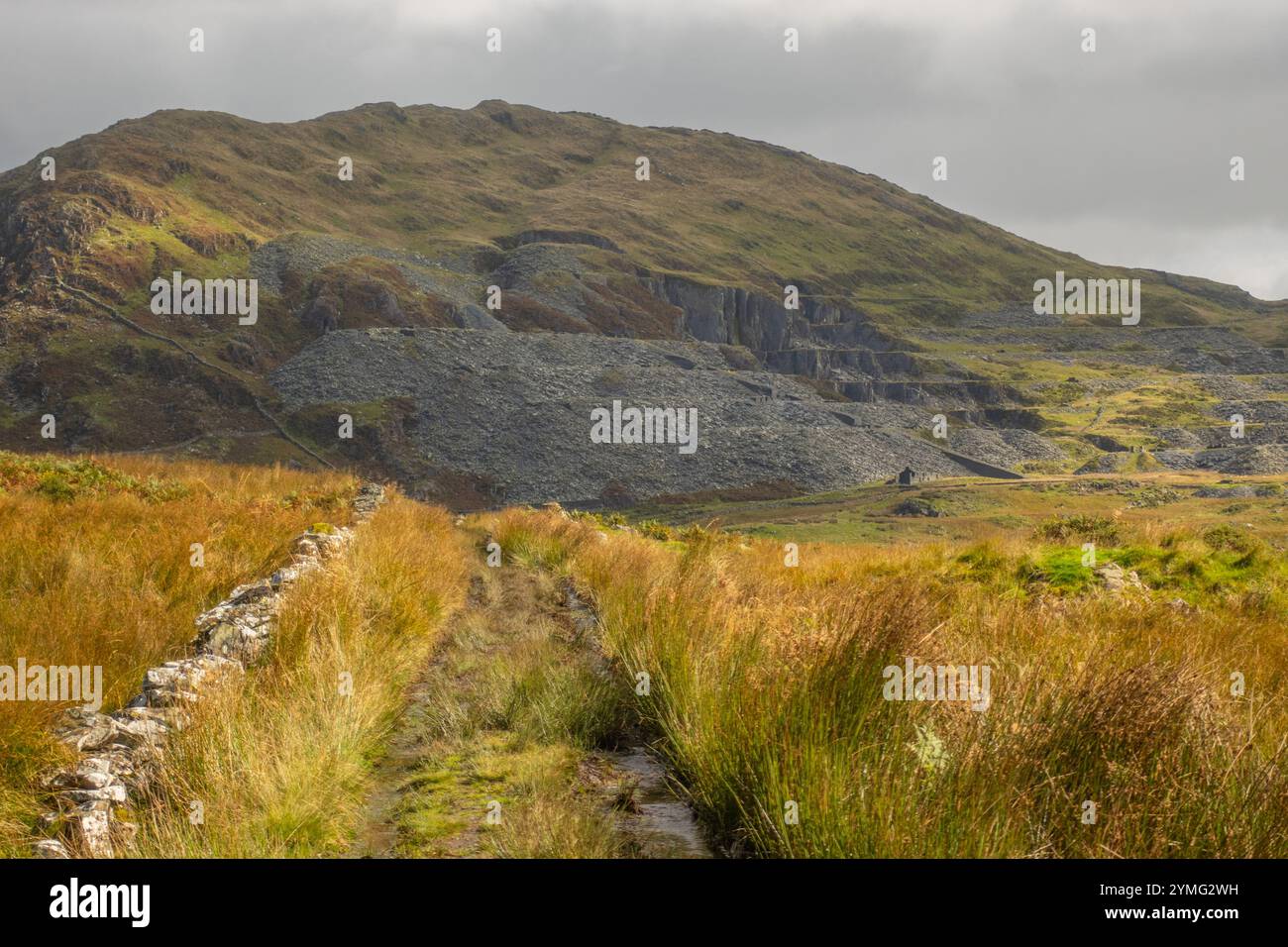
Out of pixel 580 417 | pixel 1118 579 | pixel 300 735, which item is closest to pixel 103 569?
pixel 300 735

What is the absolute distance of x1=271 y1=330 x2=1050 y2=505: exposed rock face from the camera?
6494 cm

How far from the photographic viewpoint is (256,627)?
6660 mm

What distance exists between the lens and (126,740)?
447 centimetres

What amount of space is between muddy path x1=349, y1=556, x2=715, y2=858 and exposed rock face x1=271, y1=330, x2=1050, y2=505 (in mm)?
52456

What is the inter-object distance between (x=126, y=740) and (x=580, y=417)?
66.3 m

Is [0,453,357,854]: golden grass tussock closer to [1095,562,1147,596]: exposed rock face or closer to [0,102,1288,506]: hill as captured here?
[1095,562,1147,596]: exposed rock face

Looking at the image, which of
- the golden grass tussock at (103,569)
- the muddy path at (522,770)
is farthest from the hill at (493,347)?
the muddy path at (522,770)

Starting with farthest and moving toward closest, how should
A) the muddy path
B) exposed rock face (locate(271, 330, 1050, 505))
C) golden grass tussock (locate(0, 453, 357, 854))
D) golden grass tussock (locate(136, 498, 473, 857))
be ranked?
exposed rock face (locate(271, 330, 1050, 505)), golden grass tussock (locate(0, 453, 357, 854)), the muddy path, golden grass tussock (locate(136, 498, 473, 857))

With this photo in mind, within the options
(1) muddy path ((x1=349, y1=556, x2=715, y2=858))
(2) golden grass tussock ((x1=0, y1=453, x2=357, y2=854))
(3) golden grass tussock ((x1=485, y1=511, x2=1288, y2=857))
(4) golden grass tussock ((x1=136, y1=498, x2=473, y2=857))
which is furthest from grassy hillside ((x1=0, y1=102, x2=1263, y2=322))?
(3) golden grass tussock ((x1=485, y1=511, x2=1288, y2=857))

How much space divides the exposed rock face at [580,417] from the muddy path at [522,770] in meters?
52.5

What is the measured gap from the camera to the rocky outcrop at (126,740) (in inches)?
144

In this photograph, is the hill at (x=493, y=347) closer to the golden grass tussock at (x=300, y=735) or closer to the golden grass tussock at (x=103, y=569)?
the golden grass tussock at (x=103, y=569)

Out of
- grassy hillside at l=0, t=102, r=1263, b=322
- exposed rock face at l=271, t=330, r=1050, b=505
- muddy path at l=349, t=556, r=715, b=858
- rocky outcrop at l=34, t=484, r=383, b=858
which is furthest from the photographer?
grassy hillside at l=0, t=102, r=1263, b=322

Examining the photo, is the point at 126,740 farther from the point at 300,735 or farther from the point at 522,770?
the point at 522,770
